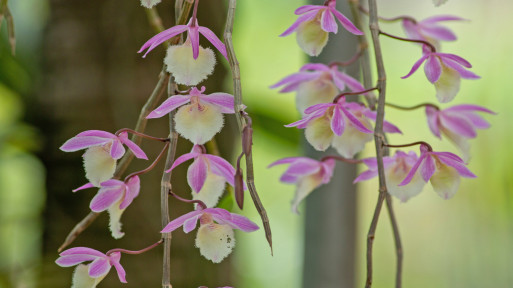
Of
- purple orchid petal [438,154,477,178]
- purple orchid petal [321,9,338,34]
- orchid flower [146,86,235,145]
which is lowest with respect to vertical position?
purple orchid petal [438,154,477,178]

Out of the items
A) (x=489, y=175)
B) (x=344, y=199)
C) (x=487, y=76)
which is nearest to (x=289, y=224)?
(x=489, y=175)

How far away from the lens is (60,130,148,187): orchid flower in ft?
1.31

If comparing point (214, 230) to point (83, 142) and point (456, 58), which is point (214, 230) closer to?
point (83, 142)

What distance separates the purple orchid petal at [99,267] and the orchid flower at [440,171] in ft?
0.70

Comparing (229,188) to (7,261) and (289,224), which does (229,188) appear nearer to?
(7,261)

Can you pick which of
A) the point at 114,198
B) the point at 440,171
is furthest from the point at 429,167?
the point at 114,198

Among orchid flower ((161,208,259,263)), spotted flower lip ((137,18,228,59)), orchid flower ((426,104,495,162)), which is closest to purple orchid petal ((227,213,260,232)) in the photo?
orchid flower ((161,208,259,263))

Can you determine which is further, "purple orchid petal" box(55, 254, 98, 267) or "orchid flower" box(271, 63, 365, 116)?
"orchid flower" box(271, 63, 365, 116)

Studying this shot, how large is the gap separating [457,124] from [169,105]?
0.96ft

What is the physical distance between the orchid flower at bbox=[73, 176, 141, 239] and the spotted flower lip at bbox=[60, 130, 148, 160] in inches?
1.1

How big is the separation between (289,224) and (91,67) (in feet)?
3.93

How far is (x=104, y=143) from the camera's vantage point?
407 millimetres

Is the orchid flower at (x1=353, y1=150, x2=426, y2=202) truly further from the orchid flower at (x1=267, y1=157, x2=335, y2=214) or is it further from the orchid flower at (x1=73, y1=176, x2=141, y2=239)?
the orchid flower at (x1=73, y1=176, x2=141, y2=239)

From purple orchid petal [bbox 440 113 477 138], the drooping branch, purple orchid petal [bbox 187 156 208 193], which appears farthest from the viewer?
purple orchid petal [bbox 440 113 477 138]
